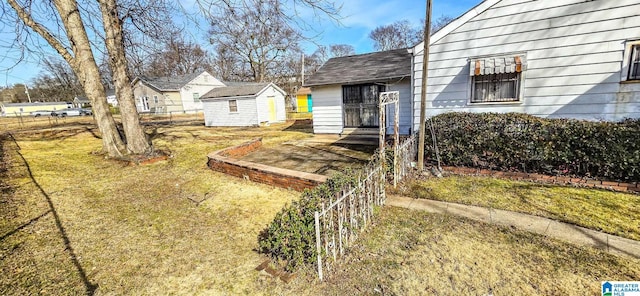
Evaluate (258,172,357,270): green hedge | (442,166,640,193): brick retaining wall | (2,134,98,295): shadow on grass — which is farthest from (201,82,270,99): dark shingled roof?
(258,172,357,270): green hedge

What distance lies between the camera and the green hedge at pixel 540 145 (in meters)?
4.62

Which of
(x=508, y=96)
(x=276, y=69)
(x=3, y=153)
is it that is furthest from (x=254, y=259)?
(x=276, y=69)

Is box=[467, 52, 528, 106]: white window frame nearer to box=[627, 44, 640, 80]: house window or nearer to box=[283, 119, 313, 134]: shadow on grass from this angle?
box=[627, 44, 640, 80]: house window

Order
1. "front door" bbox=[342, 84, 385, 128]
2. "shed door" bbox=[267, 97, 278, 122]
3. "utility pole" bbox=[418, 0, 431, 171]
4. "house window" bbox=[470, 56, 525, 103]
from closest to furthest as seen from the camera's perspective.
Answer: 1. "utility pole" bbox=[418, 0, 431, 171]
2. "house window" bbox=[470, 56, 525, 103]
3. "front door" bbox=[342, 84, 385, 128]
4. "shed door" bbox=[267, 97, 278, 122]

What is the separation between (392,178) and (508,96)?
3.80 metres

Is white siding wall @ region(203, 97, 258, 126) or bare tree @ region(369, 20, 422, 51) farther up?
bare tree @ region(369, 20, 422, 51)

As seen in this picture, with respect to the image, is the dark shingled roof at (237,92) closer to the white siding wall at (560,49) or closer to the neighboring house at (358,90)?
the neighboring house at (358,90)

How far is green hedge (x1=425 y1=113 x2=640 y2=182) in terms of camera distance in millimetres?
4621

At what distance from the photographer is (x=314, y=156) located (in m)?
8.02

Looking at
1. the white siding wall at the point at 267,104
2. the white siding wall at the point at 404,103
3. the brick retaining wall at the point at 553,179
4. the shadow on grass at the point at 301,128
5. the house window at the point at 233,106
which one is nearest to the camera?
the brick retaining wall at the point at 553,179

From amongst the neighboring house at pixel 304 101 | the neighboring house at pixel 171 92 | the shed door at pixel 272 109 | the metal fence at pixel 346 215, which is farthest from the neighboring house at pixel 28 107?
the metal fence at pixel 346 215

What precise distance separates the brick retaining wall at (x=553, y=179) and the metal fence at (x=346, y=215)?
2501 millimetres
